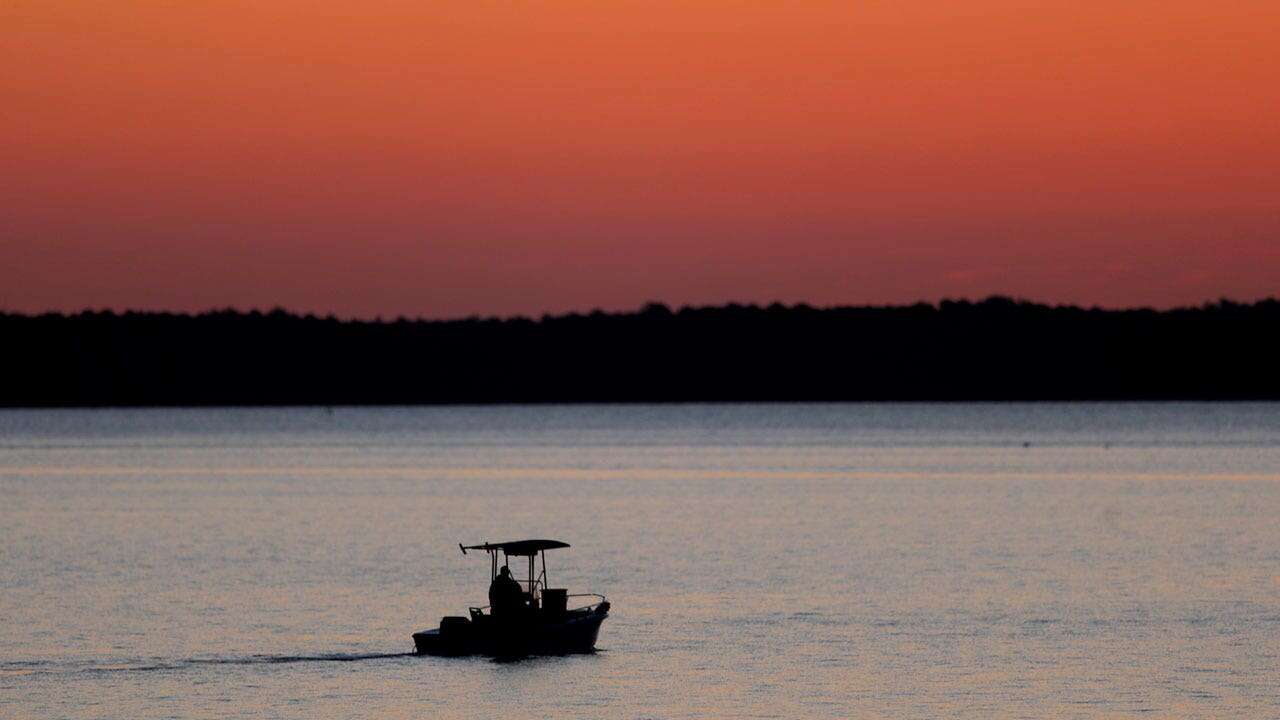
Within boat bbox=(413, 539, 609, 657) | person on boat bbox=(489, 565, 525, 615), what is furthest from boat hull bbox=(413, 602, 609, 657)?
person on boat bbox=(489, 565, 525, 615)

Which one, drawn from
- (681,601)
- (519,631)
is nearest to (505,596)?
(519,631)

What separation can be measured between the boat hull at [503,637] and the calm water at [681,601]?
0.55m

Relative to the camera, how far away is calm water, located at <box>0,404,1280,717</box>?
4609 centimetres

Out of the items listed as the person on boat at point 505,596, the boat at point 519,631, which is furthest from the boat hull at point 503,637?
the person on boat at point 505,596

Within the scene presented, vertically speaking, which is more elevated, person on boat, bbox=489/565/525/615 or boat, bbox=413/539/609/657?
person on boat, bbox=489/565/525/615

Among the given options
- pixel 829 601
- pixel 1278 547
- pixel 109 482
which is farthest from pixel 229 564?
pixel 109 482

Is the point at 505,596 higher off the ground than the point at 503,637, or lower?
higher

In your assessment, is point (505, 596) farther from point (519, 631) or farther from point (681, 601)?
point (681, 601)

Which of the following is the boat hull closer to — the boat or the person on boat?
the boat

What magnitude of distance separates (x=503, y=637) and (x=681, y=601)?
1586cm

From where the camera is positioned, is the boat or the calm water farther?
the boat

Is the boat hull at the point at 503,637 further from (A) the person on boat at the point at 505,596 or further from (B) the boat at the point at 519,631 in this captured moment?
(A) the person on boat at the point at 505,596

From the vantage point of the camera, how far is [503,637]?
51.2m

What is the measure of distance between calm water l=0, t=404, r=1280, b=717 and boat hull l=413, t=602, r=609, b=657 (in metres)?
0.55
